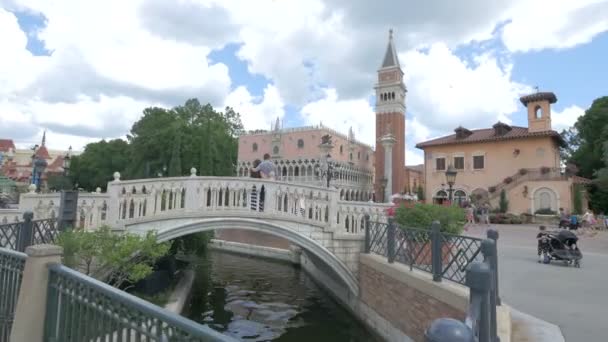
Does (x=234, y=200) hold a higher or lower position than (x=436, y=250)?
higher

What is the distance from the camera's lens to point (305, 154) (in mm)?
54781

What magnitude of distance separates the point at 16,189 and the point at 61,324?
28.8 meters

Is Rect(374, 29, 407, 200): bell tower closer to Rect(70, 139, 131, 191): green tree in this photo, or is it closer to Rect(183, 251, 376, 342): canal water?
Rect(70, 139, 131, 191): green tree

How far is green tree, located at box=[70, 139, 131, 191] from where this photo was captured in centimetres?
4328

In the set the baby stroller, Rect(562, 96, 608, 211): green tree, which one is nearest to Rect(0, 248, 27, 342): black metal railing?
the baby stroller

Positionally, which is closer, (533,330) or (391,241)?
(533,330)

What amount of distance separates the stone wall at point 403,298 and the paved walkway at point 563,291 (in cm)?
136

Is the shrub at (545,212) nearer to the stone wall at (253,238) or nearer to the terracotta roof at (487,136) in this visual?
the terracotta roof at (487,136)

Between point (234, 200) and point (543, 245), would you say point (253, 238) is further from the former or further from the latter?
point (543, 245)

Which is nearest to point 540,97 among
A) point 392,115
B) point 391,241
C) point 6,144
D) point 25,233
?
point 392,115

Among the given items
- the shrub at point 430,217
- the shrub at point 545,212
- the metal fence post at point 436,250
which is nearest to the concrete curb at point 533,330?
the metal fence post at point 436,250

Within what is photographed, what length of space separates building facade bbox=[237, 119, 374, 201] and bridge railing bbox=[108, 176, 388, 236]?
132ft

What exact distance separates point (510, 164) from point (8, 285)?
34.2 meters

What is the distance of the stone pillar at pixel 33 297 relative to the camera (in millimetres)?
3252
